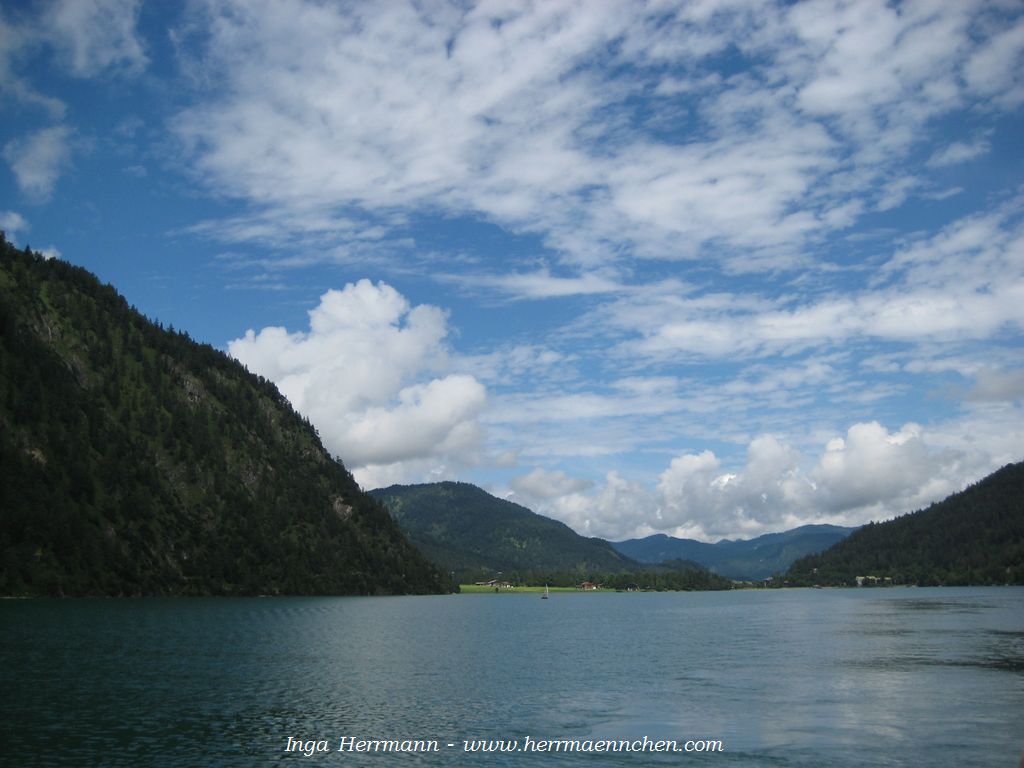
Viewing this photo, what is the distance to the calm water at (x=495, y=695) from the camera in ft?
164

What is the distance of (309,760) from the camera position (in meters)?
48.1

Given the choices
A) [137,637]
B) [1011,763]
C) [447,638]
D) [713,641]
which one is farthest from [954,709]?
[137,637]

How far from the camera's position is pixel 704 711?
211ft

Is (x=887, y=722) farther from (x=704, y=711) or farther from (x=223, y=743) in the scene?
(x=223, y=743)

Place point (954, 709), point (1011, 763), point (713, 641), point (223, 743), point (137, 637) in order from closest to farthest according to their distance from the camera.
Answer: point (1011, 763) < point (223, 743) < point (954, 709) < point (137, 637) < point (713, 641)

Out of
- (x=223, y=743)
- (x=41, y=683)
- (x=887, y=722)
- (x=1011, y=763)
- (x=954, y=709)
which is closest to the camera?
(x=1011, y=763)

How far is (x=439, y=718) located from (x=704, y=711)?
2143 centimetres

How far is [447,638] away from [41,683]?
261ft

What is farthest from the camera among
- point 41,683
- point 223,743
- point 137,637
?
point 137,637

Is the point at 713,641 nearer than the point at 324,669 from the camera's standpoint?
No

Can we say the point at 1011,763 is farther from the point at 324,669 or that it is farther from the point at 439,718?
the point at 324,669

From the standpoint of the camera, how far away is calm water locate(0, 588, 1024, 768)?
4988cm

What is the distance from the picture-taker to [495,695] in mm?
74312

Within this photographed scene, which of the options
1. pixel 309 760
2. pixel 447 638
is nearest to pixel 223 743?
pixel 309 760
